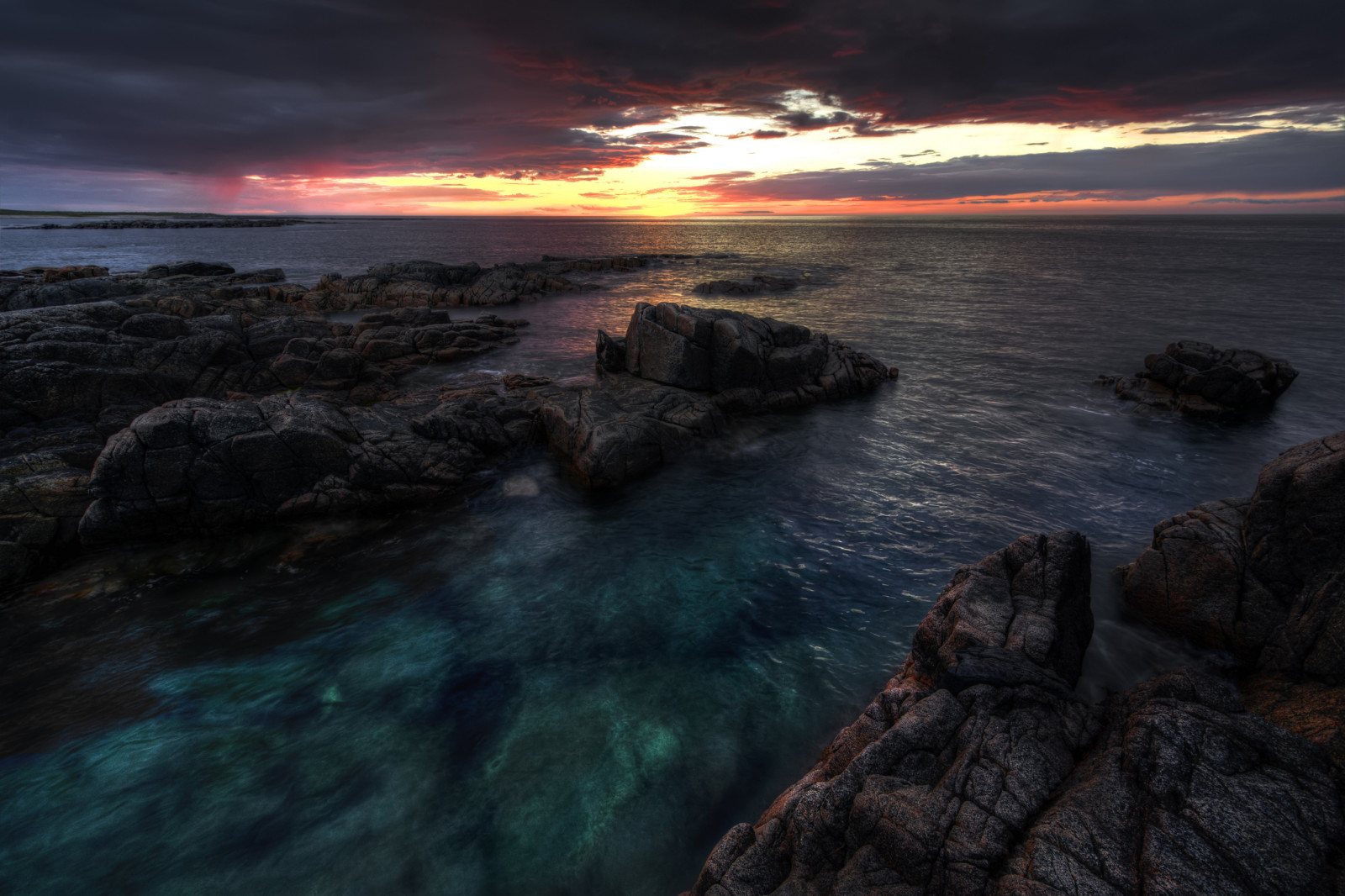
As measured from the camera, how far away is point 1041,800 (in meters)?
6.67

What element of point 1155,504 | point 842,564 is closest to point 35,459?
point 842,564

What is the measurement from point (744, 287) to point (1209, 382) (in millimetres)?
47812

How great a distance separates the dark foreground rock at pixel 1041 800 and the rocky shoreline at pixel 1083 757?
2cm

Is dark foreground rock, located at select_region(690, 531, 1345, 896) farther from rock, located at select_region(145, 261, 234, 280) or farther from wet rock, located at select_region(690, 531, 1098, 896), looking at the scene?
rock, located at select_region(145, 261, 234, 280)

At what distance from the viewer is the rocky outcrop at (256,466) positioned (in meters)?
16.2

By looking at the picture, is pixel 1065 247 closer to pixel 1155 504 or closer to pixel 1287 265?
pixel 1287 265

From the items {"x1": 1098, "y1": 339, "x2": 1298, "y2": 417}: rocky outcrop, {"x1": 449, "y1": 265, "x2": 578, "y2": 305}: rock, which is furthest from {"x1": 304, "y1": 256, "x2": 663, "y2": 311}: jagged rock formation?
{"x1": 1098, "y1": 339, "x2": 1298, "y2": 417}: rocky outcrop

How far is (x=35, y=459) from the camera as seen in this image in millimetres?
17578

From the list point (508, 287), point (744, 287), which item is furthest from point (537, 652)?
point (744, 287)

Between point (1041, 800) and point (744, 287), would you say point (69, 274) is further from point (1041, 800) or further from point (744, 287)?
point (1041, 800)

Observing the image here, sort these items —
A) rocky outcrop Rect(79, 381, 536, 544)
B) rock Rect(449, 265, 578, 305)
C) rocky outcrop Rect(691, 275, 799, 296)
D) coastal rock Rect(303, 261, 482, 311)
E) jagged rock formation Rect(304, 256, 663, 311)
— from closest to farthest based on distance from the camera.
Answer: rocky outcrop Rect(79, 381, 536, 544), coastal rock Rect(303, 261, 482, 311), jagged rock formation Rect(304, 256, 663, 311), rock Rect(449, 265, 578, 305), rocky outcrop Rect(691, 275, 799, 296)

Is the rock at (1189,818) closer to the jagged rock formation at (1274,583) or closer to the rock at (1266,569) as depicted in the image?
the jagged rock formation at (1274,583)

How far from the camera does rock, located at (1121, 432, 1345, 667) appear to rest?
30.7ft

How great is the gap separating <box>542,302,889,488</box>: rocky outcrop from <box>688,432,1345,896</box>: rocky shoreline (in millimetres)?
13497
